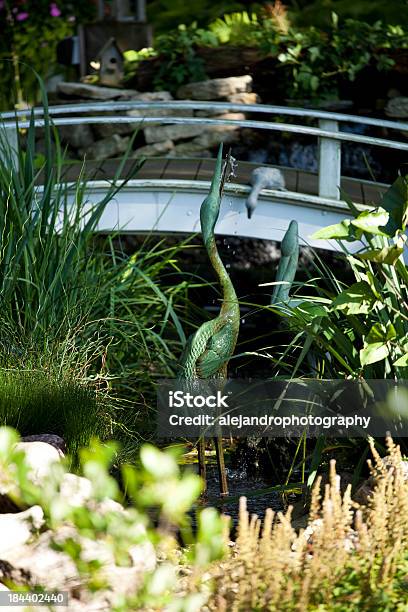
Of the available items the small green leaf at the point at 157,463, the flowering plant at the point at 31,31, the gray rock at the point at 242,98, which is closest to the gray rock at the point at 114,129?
the gray rock at the point at 242,98

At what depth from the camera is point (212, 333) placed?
413cm

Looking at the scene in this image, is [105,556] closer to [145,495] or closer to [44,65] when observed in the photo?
[145,495]

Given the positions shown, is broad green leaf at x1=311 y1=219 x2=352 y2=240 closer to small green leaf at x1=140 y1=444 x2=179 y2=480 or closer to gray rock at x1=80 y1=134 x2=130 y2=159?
small green leaf at x1=140 y1=444 x2=179 y2=480

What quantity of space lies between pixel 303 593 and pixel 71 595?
749mm

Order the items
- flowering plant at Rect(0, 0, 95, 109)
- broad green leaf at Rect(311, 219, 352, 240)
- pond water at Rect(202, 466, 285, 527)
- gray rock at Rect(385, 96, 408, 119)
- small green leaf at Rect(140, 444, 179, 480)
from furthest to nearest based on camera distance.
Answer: flowering plant at Rect(0, 0, 95, 109) → gray rock at Rect(385, 96, 408, 119) → pond water at Rect(202, 466, 285, 527) → broad green leaf at Rect(311, 219, 352, 240) → small green leaf at Rect(140, 444, 179, 480)

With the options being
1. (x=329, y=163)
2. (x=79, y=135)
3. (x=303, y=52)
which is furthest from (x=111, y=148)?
(x=329, y=163)

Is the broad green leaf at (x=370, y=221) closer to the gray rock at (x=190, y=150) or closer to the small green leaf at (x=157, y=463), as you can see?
the small green leaf at (x=157, y=463)

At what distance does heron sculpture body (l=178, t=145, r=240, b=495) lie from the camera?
13.4ft

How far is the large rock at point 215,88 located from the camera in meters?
10.0

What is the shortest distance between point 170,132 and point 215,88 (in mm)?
619

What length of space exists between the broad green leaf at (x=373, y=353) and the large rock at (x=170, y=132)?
685 cm

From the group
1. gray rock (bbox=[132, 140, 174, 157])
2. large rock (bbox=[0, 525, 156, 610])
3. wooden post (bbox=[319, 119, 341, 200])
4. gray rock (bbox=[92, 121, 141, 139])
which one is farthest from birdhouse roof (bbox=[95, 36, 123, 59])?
large rock (bbox=[0, 525, 156, 610])

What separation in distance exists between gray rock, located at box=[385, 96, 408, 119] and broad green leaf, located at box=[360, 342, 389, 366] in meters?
6.72

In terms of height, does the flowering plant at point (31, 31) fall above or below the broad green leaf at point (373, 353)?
above
